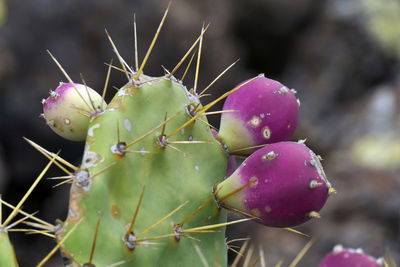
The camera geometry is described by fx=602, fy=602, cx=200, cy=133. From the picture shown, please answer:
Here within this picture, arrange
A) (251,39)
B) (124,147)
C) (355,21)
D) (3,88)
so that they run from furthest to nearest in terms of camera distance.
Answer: (251,39), (355,21), (3,88), (124,147)

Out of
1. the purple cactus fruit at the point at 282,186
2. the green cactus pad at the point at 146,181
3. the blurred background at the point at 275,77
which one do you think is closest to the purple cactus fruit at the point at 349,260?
the purple cactus fruit at the point at 282,186

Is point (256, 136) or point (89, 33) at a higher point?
point (256, 136)

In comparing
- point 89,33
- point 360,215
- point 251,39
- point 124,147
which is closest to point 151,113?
point 124,147

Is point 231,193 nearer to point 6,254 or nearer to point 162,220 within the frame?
point 162,220

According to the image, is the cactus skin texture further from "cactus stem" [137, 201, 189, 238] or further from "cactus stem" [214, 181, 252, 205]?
"cactus stem" [214, 181, 252, 205]

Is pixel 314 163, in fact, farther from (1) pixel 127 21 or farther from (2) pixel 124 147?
(1) pixel 127 21

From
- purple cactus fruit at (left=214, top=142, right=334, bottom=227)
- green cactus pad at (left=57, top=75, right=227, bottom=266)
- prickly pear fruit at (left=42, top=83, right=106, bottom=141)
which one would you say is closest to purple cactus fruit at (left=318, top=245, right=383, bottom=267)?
purple cactus fruit at (left=214, top=142, right=334, bottom=227)
